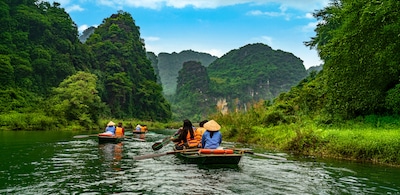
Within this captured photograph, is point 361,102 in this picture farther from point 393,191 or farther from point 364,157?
point 393,191

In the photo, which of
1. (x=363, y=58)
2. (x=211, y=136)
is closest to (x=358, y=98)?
(x=363, y=58)

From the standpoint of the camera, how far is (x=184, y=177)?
782cm

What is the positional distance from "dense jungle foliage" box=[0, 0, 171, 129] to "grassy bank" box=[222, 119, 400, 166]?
2255 centimetres

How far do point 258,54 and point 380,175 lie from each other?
125 m

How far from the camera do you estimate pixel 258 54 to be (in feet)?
428

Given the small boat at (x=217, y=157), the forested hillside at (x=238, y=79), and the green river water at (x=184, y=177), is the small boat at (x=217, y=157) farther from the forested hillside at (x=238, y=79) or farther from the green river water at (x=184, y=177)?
the forested hillside at (x=238, y=79)

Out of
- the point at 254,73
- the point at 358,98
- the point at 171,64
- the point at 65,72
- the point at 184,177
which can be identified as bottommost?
the point at 184,177

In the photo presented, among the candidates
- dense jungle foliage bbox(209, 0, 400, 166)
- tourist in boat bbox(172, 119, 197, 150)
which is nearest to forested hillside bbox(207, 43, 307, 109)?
dense jungle foliage bbox(209, 0, 400, 166)

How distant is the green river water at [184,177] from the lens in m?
6.58

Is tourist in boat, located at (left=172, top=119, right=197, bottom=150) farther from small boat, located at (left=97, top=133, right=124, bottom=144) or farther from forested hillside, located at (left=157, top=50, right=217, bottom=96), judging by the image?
forested hillside, located at (left=157, top=50, right=217, bottom=96)

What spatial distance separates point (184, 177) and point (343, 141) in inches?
257

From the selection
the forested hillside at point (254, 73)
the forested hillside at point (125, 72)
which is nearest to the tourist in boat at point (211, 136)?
the forested hillside at point (125, 72)

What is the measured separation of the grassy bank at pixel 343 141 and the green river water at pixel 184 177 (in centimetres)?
70

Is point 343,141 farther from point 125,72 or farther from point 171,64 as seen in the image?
point 171,64
